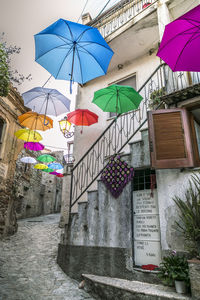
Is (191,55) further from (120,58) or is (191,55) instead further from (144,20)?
(120,58)

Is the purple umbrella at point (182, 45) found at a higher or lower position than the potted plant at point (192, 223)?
higher

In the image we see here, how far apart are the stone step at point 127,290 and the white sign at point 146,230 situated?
2.22 ft

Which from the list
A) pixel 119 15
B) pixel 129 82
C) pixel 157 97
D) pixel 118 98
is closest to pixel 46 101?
pixel 118 98

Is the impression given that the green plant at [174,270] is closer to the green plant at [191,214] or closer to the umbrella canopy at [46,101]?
the green plant at [191,214]

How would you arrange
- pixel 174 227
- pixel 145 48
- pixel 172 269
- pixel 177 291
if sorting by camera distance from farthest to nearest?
pixel 145 48 → pixel 174 227 → pixel 172 269 → pixel 177 291

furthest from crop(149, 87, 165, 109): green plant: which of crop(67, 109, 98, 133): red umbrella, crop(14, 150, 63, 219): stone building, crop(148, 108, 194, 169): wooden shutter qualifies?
crop(14, 150, 63, 219): stone building

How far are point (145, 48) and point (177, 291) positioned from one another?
8.07 m

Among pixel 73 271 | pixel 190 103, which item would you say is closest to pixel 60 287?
pixel 73 271

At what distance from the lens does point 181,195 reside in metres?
4.25

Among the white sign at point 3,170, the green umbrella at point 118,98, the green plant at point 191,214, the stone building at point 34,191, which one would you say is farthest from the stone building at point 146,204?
the stone building at point 34,191

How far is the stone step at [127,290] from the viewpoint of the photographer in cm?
322

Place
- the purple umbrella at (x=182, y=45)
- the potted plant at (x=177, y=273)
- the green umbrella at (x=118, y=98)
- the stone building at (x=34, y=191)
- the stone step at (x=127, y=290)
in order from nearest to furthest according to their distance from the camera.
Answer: the stone step at (x=127, y=290), the potted plant at (x=177, y=273), the purple umbrella at (x=182, y=45), the green umbrella at (x=118, y=98), the stone building at (x=34, y=191)

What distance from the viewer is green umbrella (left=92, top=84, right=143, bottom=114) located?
6312 millimetres

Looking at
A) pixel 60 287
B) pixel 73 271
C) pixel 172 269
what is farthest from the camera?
pixel 73 271
